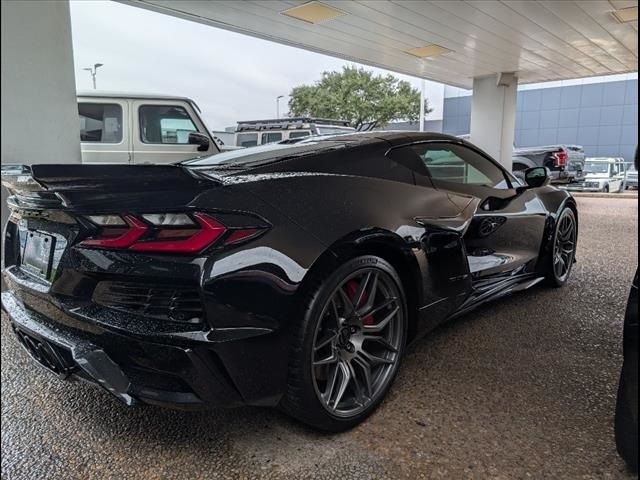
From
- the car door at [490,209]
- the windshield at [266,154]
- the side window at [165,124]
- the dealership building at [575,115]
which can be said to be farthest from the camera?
the dealership building at [575,115]

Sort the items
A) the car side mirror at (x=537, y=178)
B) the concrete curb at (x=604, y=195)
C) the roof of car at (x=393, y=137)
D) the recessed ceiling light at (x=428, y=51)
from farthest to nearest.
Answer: the concrete curb at (x=604, y=195), the recessed ceiling light at (x=428, y=51), the car side mirror at (x=537, y=178), the roof of car at (x=393, y=137)

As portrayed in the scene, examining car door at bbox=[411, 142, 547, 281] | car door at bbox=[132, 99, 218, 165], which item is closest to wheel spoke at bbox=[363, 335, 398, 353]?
car door at bbox=[411, 142, 547, 281]

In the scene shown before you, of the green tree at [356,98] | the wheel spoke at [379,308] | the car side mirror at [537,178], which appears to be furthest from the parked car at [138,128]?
the green tree at [356,98]

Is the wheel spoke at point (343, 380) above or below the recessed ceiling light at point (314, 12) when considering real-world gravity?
below

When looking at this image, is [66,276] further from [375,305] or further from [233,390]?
[375,305]

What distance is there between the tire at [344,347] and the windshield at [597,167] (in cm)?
1894

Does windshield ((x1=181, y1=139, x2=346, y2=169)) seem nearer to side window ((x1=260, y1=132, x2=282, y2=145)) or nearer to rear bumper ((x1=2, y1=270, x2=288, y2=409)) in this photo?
rear bumper ((x1=2, y1=270, x2=288, y2=409))

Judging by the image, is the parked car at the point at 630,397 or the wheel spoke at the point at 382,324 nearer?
the parked car at the point at 630,397

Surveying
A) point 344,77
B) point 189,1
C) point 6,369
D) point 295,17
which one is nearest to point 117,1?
point 189,1

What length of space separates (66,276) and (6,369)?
1.31 m

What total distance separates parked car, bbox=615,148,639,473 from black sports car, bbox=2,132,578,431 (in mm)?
901

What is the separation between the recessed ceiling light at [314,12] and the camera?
5.76 metres

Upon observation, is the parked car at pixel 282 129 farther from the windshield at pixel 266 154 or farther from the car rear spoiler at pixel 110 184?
the car rear spoiler at pixel 110 184

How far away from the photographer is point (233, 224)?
1.61m
